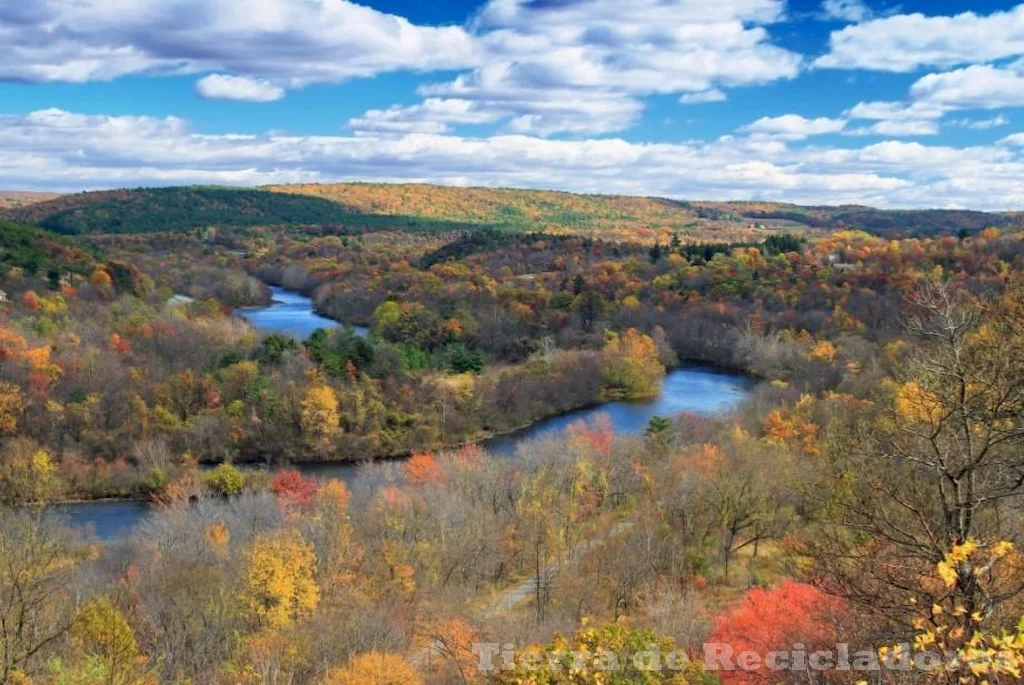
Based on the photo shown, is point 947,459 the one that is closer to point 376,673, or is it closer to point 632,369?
point 376,673

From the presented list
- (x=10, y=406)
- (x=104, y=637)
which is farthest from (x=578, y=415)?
(x=104, y=637)

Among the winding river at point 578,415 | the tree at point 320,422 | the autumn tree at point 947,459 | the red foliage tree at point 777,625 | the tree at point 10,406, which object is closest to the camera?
the autumn tree at point 947,459

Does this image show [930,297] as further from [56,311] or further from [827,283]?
[827,283]

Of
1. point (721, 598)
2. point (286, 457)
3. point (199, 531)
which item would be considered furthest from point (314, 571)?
point (286, 457)

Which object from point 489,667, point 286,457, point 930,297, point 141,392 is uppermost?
point 930,297

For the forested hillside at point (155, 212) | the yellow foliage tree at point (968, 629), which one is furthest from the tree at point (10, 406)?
the forested hillside at point (155, 212)

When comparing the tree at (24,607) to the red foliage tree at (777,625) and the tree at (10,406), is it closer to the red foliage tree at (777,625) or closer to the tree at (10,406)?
the red foliage tree at (777,625)
